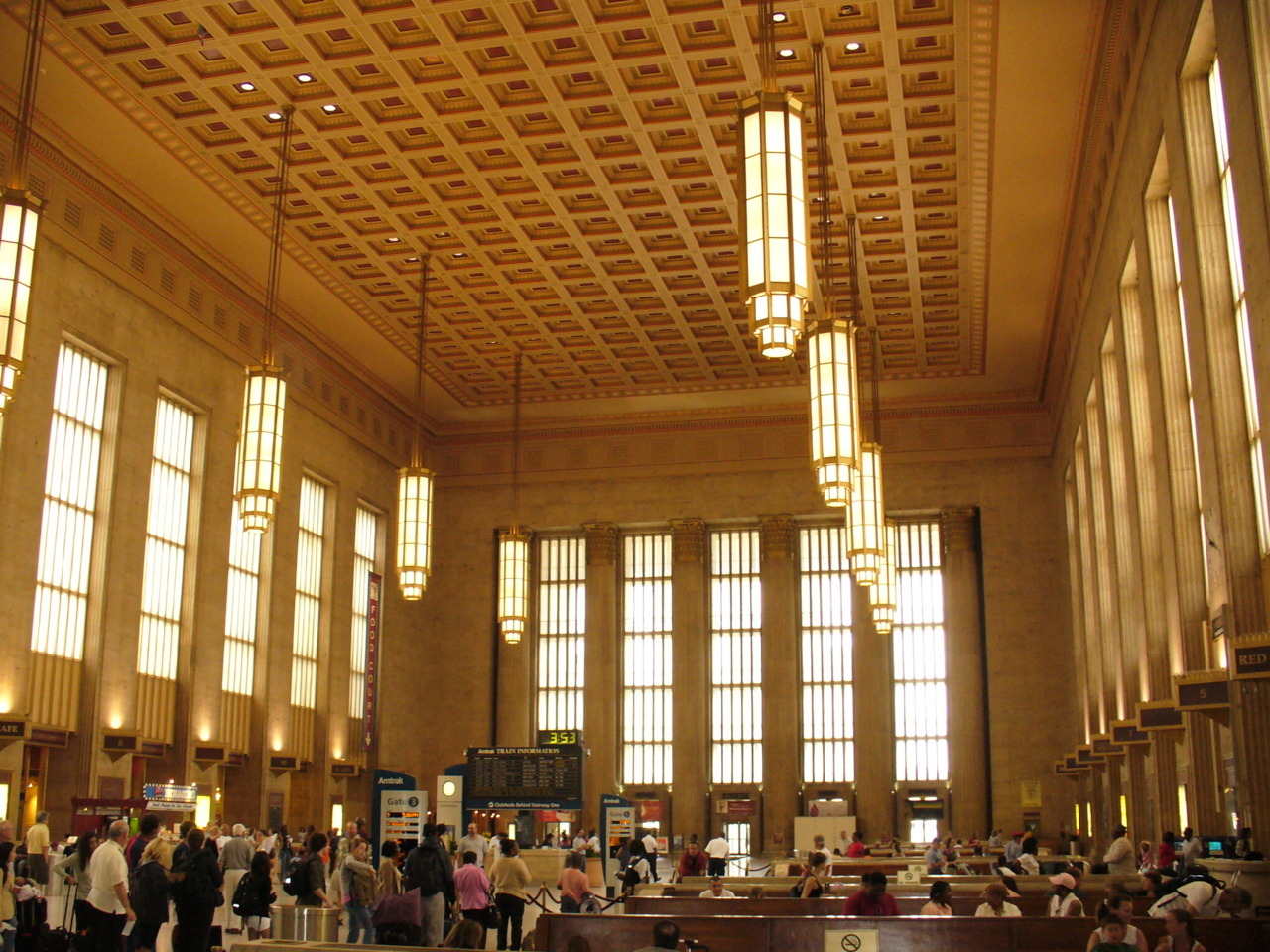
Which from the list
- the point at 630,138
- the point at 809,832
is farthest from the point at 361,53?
the point at 809,832

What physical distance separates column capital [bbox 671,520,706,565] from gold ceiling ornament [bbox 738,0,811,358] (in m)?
23.1

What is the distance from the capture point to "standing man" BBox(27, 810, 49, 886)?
46.7ft

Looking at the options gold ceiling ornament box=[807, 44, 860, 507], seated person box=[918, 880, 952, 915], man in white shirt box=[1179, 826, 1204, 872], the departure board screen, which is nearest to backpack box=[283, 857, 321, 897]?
seated person box=[918, 880, 952, 915]

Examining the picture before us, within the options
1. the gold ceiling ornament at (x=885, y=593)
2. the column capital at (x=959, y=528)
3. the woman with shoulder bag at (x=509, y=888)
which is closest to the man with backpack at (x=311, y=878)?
the woman with shoulder bag at (x=509, y=888)

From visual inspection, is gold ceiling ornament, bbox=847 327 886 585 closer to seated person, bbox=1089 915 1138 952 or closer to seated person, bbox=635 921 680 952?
seated person, bbox=1089 915 1138 952

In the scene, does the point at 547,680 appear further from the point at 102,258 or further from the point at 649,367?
the point at 102,258

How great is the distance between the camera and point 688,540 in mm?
31219

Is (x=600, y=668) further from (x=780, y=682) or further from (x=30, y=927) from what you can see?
(x=30, y=927)

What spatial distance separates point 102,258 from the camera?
20188 mm

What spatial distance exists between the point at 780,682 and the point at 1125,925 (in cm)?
2277

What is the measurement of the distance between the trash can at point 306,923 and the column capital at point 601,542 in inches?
839

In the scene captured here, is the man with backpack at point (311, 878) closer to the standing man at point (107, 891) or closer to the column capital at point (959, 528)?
the standing man at point (107, 891)

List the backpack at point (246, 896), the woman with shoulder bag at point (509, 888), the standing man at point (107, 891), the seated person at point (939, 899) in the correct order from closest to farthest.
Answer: the standing man at point (107, 891) → the seated person at point (939, 899) → the backpack at point (246, 896) → the woman with shoulder bag at point (509, 888)

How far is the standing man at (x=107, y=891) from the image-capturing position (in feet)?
31.0
